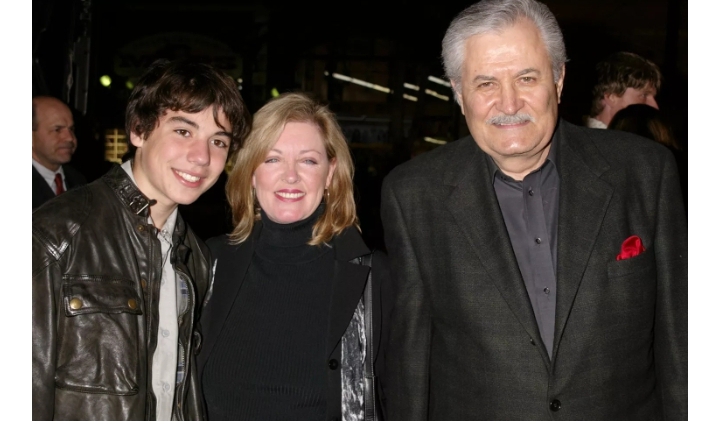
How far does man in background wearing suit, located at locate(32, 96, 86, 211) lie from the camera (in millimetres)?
5297

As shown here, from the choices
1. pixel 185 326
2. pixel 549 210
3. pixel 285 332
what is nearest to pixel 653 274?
pixel 549 210

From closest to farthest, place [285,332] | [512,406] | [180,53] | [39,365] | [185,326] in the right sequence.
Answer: [39,365] → [512,406] → [185,326] → [285,332] → [180,53]

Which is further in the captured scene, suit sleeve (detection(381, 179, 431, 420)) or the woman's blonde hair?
the woman's blonde hair

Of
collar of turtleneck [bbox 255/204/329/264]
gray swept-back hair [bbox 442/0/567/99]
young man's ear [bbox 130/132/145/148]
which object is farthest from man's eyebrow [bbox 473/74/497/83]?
young man's ear [bbox 130/132/145/148]

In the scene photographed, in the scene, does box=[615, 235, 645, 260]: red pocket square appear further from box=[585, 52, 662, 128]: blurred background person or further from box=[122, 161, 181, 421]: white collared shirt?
box=[585, 52, 662, 128]: blurred background person

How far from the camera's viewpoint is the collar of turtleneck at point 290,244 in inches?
113

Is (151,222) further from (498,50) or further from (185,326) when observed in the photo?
(498,50)

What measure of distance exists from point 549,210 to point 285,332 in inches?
41.9

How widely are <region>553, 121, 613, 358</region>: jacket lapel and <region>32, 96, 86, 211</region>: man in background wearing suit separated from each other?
399 cm

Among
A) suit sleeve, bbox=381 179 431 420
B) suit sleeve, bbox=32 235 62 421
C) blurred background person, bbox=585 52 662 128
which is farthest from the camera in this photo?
blurred background person, bbox=585 52 662 128

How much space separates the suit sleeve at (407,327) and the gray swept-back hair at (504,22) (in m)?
0.56

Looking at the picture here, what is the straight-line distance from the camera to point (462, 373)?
92.3 inches

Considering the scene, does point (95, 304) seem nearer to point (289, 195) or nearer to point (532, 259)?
point (289, 195)

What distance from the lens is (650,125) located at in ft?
12.0
